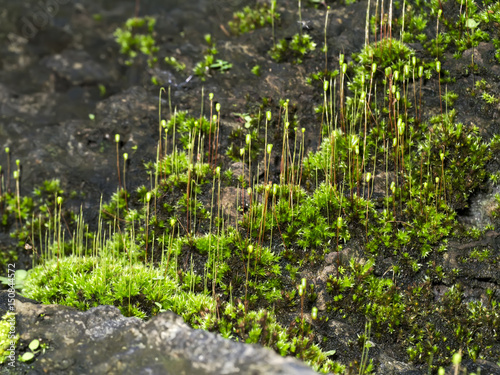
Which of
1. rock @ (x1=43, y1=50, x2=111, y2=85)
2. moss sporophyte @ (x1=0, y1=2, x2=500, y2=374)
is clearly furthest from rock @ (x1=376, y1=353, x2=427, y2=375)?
A: rock @ (x1=43, y1=50, x2=111, y2=85)

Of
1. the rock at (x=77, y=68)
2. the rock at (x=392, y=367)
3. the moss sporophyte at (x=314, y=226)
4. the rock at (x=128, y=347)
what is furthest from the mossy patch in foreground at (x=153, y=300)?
the rock at (x=77, y=68)

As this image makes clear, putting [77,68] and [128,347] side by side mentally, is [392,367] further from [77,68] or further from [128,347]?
[77,68]

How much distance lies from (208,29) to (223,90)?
5.47ft

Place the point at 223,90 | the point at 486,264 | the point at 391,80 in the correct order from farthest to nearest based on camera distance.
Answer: the point at 223,90
the point at 391,80
the point at 486,264

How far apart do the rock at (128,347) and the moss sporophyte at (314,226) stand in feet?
2.20

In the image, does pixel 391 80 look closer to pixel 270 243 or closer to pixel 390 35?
pixel 390 35

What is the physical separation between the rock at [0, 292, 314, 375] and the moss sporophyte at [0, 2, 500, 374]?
67cm

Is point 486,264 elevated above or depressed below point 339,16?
below

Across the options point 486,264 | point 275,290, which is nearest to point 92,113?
point 275,290

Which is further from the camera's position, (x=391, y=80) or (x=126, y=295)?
(x=391, y=80)

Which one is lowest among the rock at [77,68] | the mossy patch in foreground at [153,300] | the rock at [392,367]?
the rock at [392,367]

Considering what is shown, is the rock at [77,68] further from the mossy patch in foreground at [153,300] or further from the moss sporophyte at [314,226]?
the mossy patch in foreground at [153,300]

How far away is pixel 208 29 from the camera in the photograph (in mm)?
7262

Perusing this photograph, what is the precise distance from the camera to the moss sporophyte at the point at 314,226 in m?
4.17
